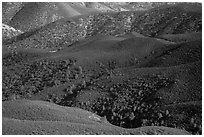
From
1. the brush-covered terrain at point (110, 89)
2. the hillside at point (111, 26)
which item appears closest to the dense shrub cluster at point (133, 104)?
the brush-covered terrain at point (110, 89)

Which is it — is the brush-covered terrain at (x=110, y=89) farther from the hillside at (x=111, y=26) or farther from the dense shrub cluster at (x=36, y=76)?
the hillside at (x=111, y=26)

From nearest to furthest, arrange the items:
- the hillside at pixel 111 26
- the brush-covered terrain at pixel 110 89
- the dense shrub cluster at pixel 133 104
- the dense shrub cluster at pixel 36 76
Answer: the brush-covered terrain at pixel 110 89
the dense shrub cluster at pixel 133 104
the dense shrub cluster at pixel 36 76
the hillside at pixel 111 26

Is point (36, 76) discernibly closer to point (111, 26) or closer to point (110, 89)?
point (110, 89)

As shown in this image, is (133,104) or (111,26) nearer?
(133,104)

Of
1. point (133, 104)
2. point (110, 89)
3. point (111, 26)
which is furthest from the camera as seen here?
point (111, 26)

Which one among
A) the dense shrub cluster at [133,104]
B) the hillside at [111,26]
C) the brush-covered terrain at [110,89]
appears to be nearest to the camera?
the brush-covered terrain at [110,89]

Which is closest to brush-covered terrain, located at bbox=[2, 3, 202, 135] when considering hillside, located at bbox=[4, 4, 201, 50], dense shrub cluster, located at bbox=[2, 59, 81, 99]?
dense shrub cluster, located at bbox=[2, 59, 81, 99]

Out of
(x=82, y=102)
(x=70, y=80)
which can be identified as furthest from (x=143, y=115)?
(x=70, y=80)

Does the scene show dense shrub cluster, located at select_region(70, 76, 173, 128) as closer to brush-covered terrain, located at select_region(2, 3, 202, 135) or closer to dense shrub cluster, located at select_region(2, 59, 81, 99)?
brush-covered terrain, located at select_region(2, 3, 202, 135)

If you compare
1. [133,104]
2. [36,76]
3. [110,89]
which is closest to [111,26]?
[36,76]
